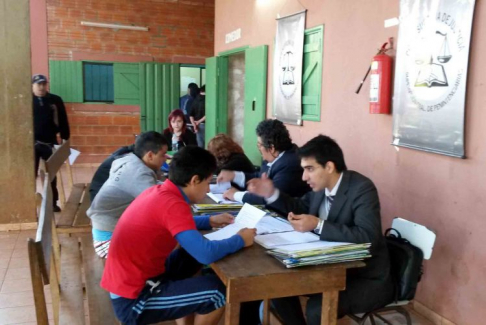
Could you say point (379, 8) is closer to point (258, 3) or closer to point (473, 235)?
point (473, 235)

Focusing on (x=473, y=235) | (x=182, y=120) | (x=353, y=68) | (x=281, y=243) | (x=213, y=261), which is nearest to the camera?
(x=213, y=261)

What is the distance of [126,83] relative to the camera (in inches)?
360

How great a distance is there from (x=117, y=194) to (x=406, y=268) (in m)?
1.55

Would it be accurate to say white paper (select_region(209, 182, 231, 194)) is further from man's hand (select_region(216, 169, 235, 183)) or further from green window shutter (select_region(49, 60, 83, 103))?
green window shutter (select_region(49, 60, 83, 103))

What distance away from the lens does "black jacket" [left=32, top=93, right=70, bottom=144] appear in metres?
5.41

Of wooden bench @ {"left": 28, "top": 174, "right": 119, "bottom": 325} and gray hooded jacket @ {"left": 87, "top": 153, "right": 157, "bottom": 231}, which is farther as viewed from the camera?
gray hooded jacket @ {"left": 87, "top": 153, "right": 157, "bottom": 231}

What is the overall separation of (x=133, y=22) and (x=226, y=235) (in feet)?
26.2

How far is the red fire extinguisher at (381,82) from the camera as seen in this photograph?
3137 mm

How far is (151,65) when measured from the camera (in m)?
9.17

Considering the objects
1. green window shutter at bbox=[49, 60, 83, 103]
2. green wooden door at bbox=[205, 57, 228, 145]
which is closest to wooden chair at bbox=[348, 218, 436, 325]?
green wooden door at bbox=[205, 57, 228, 145]

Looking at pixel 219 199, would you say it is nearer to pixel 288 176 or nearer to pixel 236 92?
pixel 288 176

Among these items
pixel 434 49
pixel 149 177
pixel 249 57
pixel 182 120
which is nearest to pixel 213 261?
pixel 149 177

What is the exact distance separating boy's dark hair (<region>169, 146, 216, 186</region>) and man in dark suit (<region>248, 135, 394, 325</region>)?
0.40 m

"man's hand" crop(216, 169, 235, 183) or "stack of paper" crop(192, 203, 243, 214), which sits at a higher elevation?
"man's hand" crop(216, 169, 235, 183)
